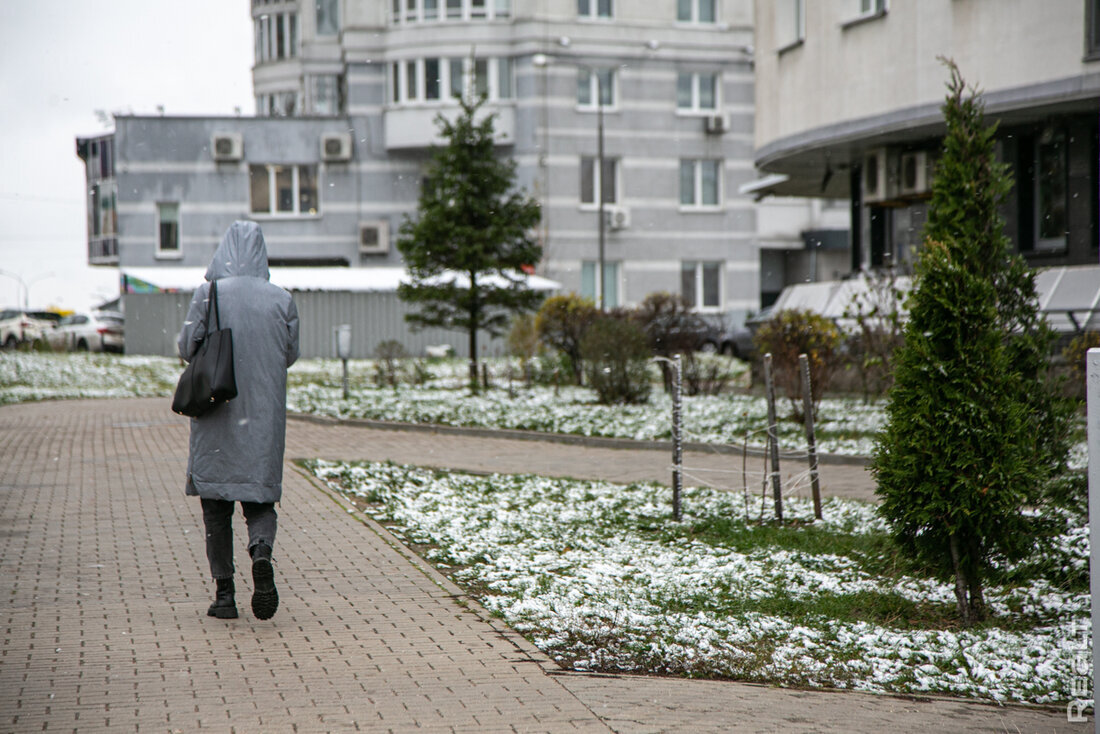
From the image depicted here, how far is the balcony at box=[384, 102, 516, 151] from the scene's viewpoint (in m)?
39.6

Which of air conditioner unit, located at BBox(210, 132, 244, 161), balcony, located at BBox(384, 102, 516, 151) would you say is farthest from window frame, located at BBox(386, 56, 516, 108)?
air conditioner unit, located at BBox(210, 132, 244, 161)

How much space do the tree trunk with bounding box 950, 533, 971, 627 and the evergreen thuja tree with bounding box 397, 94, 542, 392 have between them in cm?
1532

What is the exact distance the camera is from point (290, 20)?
2324 inches

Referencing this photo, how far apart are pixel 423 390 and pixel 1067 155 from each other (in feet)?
39.0

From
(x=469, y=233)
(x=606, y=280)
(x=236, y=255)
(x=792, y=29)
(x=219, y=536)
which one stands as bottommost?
(x=219, y=536)

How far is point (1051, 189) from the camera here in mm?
19016

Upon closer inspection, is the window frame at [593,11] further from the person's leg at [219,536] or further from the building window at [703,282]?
the person's leg at [219,536]

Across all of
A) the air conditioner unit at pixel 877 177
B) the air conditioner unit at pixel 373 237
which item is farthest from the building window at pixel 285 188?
the air conditioner unit at pixel 877 177

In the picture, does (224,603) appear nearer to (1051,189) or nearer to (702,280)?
(1051,189)

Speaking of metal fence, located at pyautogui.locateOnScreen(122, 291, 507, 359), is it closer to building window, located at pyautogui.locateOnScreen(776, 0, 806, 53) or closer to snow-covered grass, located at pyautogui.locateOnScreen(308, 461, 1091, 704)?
building window, located at pyautogui.locateOnScreen(776, 0, 806, 53)

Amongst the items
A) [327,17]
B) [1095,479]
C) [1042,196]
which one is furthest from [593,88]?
[1095,479]

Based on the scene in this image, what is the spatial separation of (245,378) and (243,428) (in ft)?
0.81

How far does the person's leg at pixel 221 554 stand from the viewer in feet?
18.9

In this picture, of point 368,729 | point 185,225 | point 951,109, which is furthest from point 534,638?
point 185,225
